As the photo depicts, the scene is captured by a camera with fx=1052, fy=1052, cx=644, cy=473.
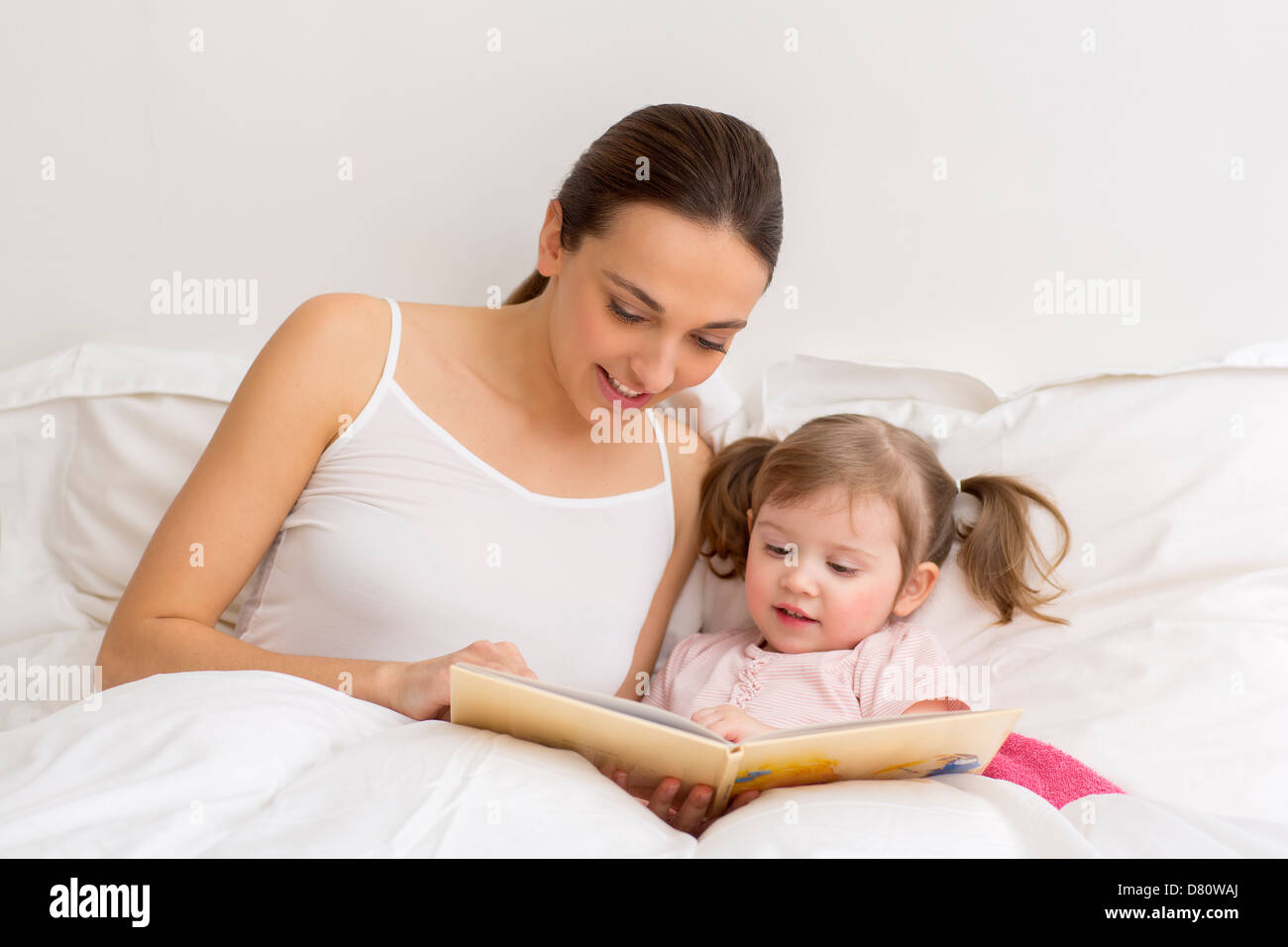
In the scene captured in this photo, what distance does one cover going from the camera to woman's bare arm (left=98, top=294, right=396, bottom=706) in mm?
1299

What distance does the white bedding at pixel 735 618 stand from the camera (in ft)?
3.03

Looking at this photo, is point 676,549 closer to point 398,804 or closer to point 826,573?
point 826,573

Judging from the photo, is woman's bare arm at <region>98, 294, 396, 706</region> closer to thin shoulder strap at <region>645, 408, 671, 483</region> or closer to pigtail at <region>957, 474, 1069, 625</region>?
thin shoulder strap at <region>645, 408, 671, 483</region>

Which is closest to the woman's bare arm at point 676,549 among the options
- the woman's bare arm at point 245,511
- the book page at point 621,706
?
the woman's bare arm at point 245,511

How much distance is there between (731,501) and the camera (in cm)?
174

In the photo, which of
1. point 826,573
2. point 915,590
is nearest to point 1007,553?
point 915,590

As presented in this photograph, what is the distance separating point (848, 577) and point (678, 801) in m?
0.53

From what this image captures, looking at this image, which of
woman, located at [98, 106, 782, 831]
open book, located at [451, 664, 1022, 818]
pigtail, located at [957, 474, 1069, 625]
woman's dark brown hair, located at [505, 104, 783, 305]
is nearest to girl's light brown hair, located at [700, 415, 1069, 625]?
pigtail, located at [957, 474, 1069, 625]

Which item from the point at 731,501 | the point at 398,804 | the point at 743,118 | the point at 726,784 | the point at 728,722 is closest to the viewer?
the point at 398,804

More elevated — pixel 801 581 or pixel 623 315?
pixel 623 315

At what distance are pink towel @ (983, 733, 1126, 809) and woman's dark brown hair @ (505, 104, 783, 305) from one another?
70cm

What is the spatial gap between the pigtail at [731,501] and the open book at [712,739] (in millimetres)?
657
